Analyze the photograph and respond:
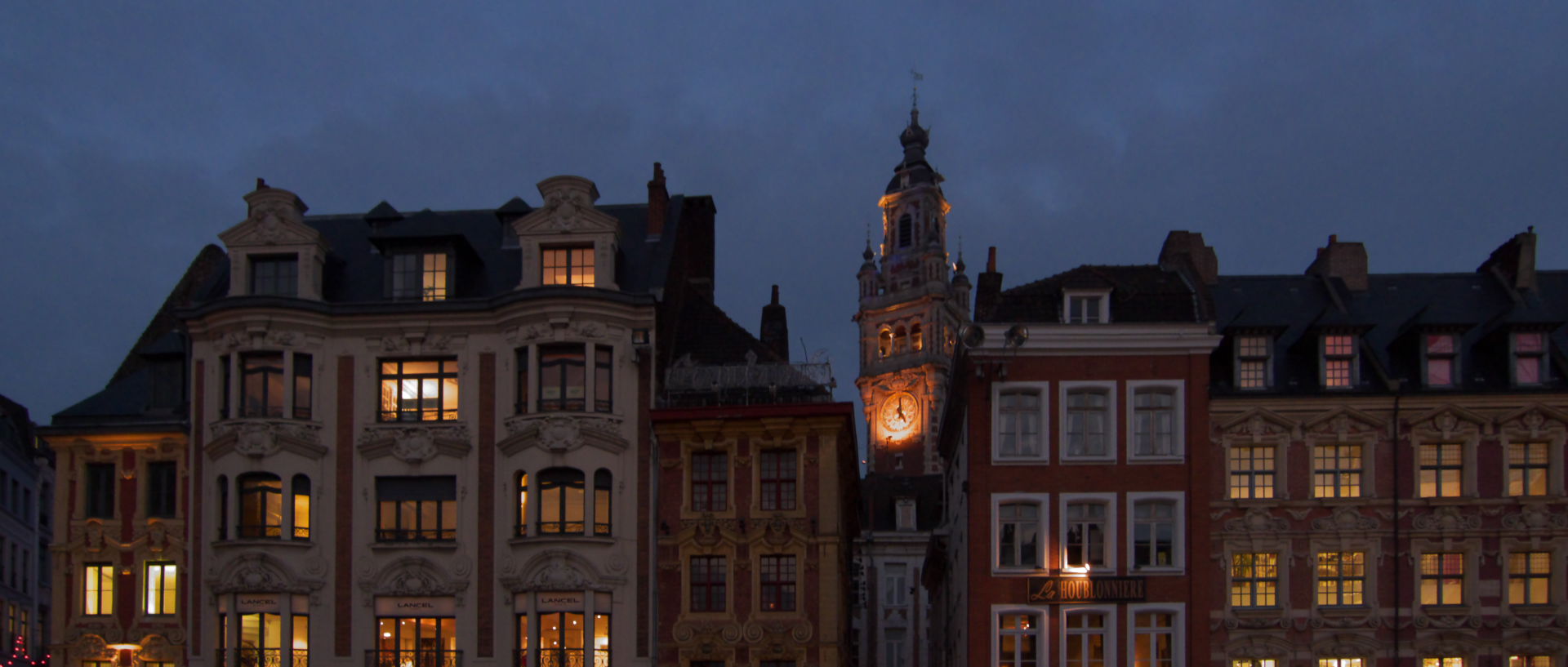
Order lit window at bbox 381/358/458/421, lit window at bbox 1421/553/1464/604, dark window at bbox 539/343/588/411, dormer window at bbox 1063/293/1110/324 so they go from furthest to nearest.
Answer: lit window at bbox 381/358/458/421 → dark window at bbox 539/343/588/411 → dormer window at bbox 1063/293/1110/324 → lit window at bbox 1421/553/1464/604

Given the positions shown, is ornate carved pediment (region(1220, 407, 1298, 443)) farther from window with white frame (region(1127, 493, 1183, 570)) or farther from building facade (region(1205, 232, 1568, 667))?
window with white frame (region(1127, 493, 1183, 570))

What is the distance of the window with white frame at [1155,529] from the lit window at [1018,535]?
94.6 inches

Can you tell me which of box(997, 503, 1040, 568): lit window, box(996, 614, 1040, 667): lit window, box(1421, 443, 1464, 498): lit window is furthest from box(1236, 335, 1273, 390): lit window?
box(996, 614, 1040, 667): lit window

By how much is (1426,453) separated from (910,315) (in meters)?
114

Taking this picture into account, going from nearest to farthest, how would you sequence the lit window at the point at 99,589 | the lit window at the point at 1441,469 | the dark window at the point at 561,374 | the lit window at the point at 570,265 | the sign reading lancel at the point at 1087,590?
the sign reading lancel at the point at 1087,590 < the lit window at the point at 1441,469 < the dark window at the point at 561,374 < the lit window at the point at 99,589 < the lit window at the point at 570,265

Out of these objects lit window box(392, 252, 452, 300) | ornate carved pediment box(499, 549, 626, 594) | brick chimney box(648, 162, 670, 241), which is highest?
brick chimney box(648, 162, 670, 241)

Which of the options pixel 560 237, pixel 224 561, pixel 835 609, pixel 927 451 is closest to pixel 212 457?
pixel 224 561

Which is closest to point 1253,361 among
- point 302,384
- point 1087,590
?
point 1087,590

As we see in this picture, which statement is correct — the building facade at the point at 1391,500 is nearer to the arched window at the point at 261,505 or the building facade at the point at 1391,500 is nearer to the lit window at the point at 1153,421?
the lit window at the point at 1153,421

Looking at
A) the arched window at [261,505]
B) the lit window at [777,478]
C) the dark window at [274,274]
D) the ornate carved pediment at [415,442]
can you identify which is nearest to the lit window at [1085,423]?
the lit window at [777,478]

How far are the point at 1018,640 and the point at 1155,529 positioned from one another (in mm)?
4469

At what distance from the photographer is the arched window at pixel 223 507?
46312 millimetres

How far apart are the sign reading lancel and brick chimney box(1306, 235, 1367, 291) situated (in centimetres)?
1221

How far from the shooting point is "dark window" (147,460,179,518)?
158 feet
